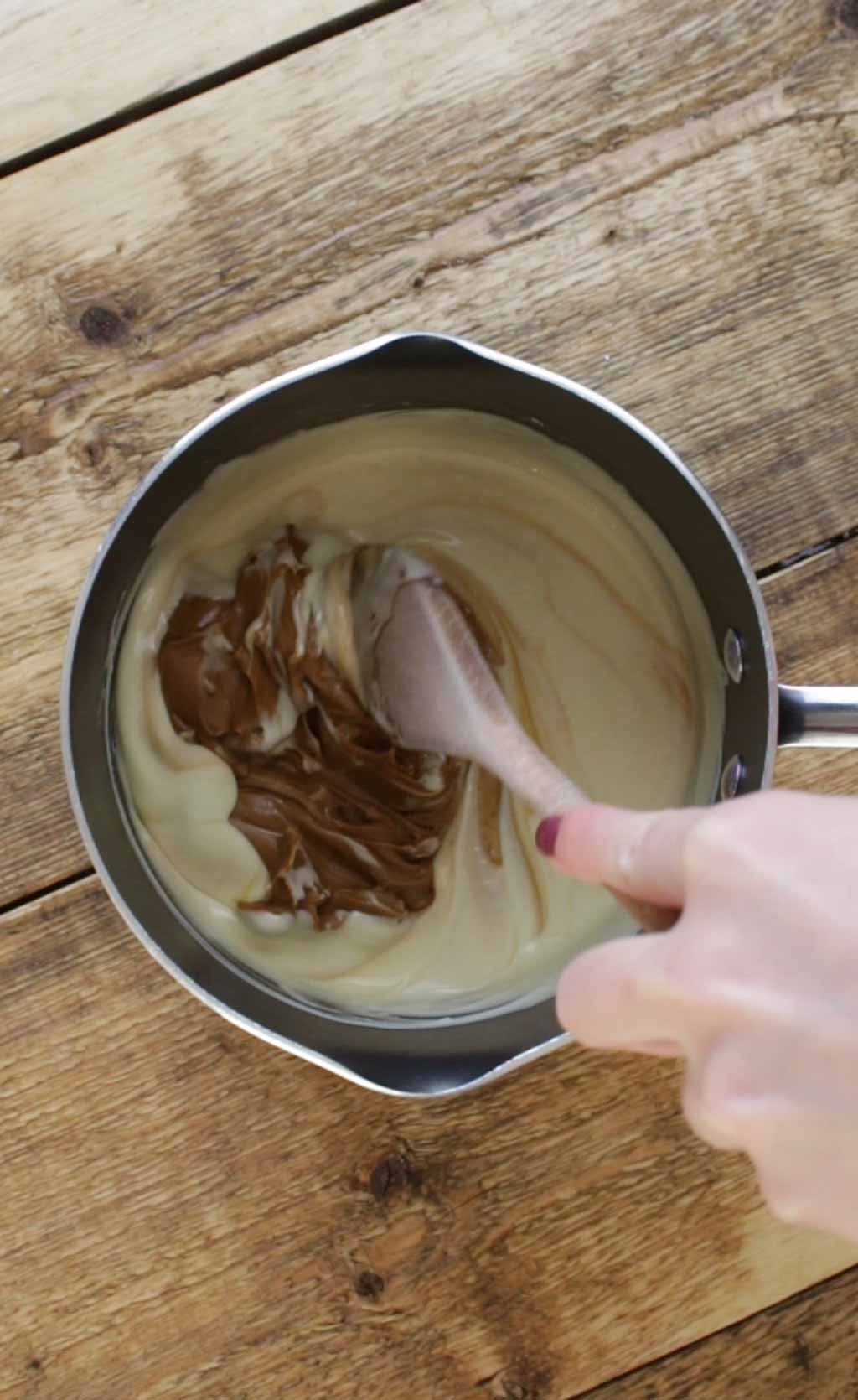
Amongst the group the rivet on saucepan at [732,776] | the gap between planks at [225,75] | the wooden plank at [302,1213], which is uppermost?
the gap between planks at [225,75]

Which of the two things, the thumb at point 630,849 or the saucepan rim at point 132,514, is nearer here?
the thumb at point 630,849

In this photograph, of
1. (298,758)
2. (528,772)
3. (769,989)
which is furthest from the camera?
(298,758)

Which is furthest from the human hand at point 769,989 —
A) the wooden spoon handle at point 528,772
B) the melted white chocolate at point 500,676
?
the melted white chocolate at point 500,676

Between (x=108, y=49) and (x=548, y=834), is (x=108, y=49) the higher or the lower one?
the higher one

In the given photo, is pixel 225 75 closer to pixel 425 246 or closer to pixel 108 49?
pixel 108 49

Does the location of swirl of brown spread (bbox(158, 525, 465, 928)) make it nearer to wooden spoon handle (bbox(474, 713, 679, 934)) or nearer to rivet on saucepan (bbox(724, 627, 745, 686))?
wooden spoon handle (bbox(474, 713, 679, 934))

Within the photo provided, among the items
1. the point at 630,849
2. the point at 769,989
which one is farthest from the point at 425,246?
the point at 769,989

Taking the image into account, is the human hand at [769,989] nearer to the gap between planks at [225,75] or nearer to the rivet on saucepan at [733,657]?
the rivet on saucepan at [733,657]

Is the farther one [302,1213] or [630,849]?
[302,1213]
